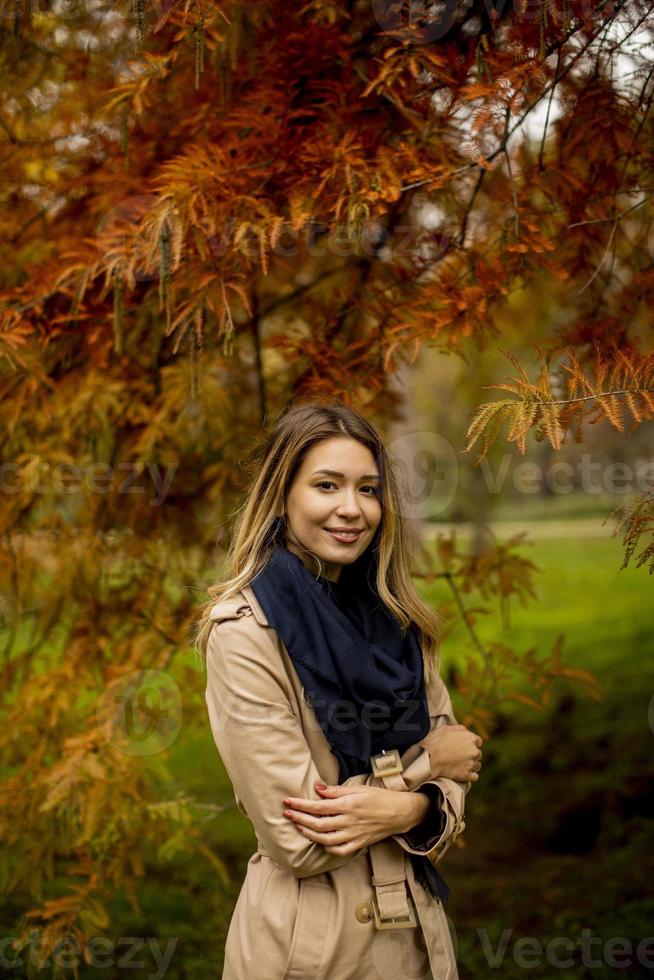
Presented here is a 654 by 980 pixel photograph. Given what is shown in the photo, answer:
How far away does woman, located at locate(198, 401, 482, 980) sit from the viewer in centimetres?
182

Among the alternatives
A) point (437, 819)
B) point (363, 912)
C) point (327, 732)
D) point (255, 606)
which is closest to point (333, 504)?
point (255, 606)

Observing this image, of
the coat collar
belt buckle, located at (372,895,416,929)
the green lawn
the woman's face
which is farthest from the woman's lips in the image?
the green lawn

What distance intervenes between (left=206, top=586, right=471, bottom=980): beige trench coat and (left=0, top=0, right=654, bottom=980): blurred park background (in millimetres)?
620

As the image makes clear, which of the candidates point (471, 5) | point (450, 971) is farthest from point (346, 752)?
point (471, 5)

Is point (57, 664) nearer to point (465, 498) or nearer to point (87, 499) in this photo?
point (87, 499)

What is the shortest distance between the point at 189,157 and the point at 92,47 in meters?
1.03

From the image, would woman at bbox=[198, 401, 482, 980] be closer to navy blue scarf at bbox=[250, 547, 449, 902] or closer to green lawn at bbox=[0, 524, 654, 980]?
navy blue scarf at bbox=[250, 547, 449, 902]

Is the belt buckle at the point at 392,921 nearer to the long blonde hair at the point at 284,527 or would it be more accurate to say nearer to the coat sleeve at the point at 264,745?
the coat sleeve at the point at 264,745

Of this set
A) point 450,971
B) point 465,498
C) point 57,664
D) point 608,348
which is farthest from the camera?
point 465,498

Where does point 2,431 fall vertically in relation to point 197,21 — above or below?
below

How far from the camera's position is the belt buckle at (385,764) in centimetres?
194

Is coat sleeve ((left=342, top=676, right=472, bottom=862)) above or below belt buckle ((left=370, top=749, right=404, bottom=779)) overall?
below

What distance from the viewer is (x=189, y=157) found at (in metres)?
2.70

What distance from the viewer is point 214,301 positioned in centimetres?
261
